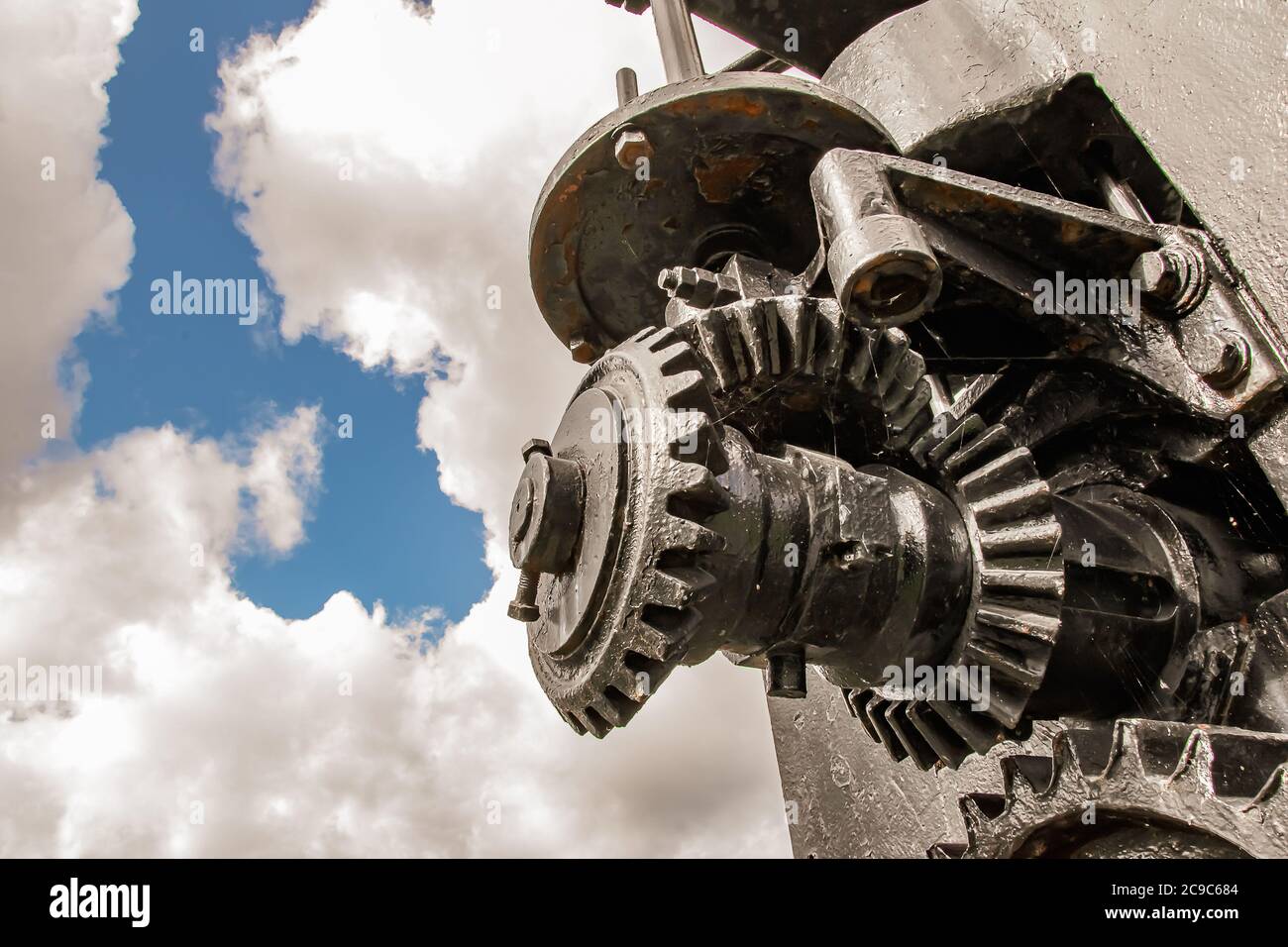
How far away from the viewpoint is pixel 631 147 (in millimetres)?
2520

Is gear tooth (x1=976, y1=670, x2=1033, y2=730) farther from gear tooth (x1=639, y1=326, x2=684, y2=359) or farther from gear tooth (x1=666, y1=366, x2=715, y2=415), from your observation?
gear tooth (x1=639, y1=326, x2=684, y2=359)

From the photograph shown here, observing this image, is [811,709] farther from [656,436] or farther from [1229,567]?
[656,436]

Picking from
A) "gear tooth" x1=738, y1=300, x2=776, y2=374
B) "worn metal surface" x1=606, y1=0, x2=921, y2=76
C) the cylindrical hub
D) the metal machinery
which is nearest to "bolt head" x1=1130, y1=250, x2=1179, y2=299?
the metal machinery

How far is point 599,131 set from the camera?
2545 mm

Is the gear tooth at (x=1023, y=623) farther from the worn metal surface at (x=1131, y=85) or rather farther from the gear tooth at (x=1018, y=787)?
the worn metal surface at (x=1131, y=85)

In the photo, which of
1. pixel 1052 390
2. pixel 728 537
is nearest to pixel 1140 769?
pixel 728 537

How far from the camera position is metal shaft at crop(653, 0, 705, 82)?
10.0 ft

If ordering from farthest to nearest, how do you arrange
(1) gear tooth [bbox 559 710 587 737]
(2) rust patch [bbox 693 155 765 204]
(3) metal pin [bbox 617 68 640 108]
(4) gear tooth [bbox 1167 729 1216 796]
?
(3) metal pin [bbox 617 68 640 108], (2) rust patch [bbox 693 155 765 204], (1) gear tooth [bbox 559 710 587 737], (4) gear tooth [bbox 1167 729 1216 796]

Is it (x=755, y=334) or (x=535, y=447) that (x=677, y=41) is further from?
(x=535, y=447)

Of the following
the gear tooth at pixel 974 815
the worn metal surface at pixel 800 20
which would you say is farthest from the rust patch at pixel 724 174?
the gear tooth at pixel 974 815

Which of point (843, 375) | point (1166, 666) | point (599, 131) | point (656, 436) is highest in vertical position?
point (599, 131)

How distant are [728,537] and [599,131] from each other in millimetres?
1233

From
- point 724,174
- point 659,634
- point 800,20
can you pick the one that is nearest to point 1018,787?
point 659,634
